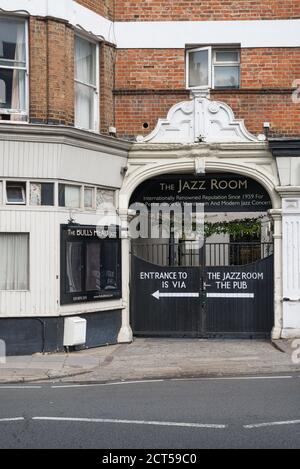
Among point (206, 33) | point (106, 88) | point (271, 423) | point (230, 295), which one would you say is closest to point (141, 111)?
point (106, 88)

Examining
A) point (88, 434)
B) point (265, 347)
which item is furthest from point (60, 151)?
point (88, 434)

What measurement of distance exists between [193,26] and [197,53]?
1.92 feet

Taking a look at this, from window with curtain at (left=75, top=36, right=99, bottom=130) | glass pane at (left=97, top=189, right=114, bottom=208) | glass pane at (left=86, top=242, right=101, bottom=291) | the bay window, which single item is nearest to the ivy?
the bay window

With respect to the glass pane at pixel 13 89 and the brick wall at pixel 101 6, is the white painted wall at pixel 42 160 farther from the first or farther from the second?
the brick wall at pixel 101 6

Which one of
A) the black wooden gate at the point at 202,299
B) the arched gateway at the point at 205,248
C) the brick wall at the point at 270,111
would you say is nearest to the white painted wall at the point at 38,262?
the arched gateway at the point at 205,248

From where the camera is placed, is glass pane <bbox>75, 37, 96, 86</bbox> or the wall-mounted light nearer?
glass pane <bbox>75, 37, 96, 86</bbox>

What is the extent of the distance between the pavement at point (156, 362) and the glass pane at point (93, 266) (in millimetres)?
1292

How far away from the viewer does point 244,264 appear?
1566cm

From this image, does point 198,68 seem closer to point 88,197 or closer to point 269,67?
point 269,67

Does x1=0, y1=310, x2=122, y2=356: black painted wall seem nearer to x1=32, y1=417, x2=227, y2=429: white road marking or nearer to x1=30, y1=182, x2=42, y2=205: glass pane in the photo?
x1=30, y1=182, x2=42, y2=205: glass pane

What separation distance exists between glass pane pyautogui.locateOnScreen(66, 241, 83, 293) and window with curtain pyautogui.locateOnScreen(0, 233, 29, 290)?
0.81m

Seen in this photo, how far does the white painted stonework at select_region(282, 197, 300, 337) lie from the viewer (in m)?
14.7

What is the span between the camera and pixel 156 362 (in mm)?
12391

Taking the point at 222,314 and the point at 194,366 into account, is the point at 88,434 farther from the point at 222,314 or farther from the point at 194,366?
the point at 222,314
